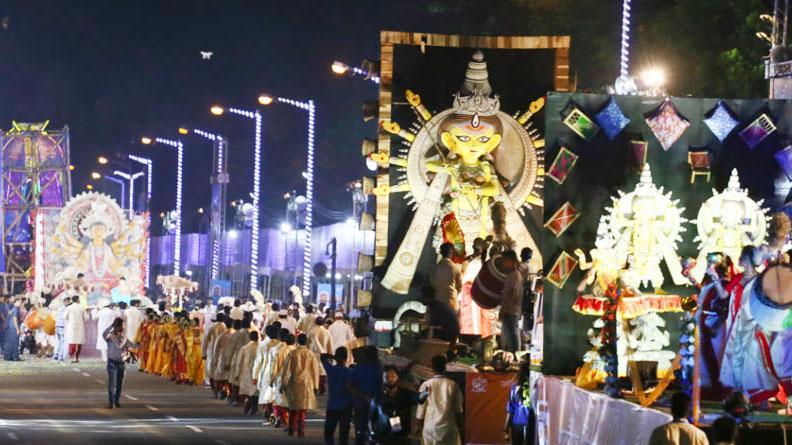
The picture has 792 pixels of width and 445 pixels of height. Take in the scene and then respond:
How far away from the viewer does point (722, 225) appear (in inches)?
712

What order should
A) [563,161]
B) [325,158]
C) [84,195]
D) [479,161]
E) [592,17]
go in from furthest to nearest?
1. [325,158]
2. [84,195]
3. [592,17]
4. [479,161]
5. [563,161]

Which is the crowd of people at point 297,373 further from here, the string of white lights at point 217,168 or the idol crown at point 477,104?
the string of white lights at point 217,168

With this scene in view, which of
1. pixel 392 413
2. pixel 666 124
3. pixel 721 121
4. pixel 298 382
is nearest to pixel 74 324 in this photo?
pixel 298 382

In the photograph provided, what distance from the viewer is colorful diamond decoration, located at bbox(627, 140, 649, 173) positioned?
1834 cm

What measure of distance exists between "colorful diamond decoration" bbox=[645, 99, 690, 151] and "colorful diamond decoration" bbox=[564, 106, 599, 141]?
587 millimetres

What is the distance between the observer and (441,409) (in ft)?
61.9

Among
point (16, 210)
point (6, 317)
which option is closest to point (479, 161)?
point (6, 317)

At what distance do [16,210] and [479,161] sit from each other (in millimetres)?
39713

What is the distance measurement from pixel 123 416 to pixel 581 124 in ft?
40.5

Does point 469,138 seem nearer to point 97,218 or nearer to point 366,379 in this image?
point 366,379

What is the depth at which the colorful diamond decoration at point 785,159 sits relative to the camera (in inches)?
717

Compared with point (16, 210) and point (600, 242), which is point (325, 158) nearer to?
point (16, 210)

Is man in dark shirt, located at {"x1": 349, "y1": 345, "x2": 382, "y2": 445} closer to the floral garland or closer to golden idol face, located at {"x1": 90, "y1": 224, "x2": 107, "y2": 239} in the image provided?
the floral garland

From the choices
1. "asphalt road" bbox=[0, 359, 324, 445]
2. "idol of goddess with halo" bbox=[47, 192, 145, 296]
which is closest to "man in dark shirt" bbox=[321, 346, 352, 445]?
"asphalt road" bbox=[0, 359, 324, 445]
